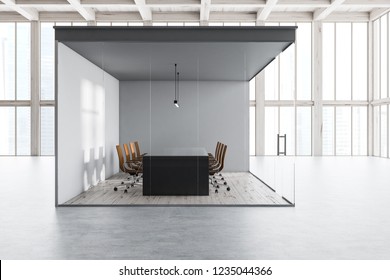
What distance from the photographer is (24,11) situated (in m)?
18.8

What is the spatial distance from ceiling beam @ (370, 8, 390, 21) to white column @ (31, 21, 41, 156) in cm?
1589

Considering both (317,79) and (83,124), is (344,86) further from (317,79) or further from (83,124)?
(83,124)

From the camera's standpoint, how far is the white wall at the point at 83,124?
739 centimetres

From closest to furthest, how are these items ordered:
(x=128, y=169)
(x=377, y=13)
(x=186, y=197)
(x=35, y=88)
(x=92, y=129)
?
(x=186, y=197)
(x=128, y=169)
(x=92, y=129)
(x=377, y=13)
(x=35, y=88)

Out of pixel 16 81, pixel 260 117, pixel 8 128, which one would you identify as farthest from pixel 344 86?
pixel 8 128

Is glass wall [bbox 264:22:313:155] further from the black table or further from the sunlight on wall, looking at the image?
the black table

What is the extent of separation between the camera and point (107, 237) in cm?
496

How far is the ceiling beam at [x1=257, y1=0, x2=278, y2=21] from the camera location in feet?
57.2

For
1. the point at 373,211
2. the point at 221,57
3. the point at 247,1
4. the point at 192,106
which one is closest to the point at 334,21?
the point at 247,1

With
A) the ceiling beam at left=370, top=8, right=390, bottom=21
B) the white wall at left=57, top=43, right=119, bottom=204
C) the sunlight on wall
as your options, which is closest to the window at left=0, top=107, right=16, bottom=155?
the white wall at left=57, top=43, right=119, bottom=204

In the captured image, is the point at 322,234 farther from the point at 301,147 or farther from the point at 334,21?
the point at 334,21

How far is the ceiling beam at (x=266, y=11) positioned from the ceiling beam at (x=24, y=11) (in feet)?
34.1

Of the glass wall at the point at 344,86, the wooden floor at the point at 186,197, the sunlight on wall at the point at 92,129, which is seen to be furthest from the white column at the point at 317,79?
the sunlight on wall at the point at 92,129

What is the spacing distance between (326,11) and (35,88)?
13.9 metres
